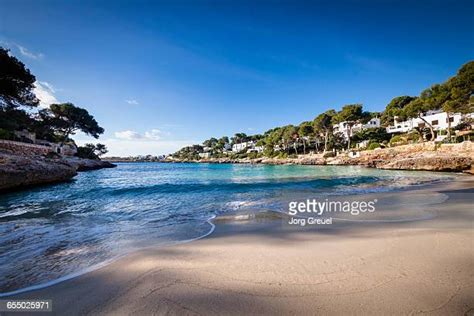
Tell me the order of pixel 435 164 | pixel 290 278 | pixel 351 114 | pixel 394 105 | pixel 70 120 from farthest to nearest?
pixel 394 105 → pixel 351 114 → pixel 70 120 → pixel 435 164 → pixel 290 278

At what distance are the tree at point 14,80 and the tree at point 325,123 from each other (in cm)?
6115

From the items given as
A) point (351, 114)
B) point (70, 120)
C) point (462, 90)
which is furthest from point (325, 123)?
point (70, 120)

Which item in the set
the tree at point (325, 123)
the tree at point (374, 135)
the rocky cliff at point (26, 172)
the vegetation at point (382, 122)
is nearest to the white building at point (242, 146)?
the vegetation at point (382, 122)

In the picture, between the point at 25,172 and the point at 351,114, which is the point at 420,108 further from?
the point at 25,172

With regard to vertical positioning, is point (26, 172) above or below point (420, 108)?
below

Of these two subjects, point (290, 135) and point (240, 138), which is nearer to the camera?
point (290, 135)

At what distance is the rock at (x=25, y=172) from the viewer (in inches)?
563

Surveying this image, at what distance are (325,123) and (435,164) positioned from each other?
121ft

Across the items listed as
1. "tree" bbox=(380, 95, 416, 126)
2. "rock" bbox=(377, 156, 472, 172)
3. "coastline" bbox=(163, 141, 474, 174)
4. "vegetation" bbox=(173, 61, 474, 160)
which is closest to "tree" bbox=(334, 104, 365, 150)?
"vegetation" bbox=(173, 61, 474, 160)

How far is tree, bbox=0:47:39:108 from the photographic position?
53.1 feet

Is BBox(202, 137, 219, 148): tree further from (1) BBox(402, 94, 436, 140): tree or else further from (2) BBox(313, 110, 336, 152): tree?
(1) BBox(402, 94, 436, 140): tree

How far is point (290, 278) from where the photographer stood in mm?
2598

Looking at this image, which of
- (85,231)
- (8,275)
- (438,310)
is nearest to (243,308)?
(438,310)

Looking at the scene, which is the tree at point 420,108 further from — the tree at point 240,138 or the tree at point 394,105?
the tree at point 240,138
